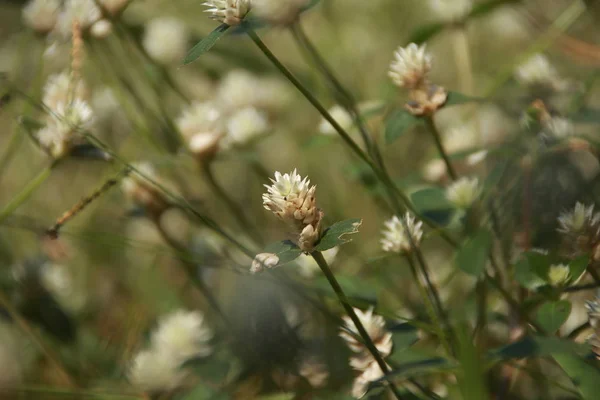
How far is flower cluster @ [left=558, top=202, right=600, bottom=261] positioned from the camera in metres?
0.64

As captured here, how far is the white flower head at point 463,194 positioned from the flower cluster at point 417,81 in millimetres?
121

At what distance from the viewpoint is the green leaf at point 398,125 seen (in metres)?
0.71

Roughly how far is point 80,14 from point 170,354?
0.48 metres

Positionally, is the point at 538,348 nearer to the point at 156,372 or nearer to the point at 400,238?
the point at 400,238

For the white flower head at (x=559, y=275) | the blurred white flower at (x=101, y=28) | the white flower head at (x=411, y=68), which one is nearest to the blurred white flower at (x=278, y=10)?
the white flower head at (x=411, y=68)

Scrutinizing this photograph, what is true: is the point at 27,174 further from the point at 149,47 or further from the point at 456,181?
the point at 456,181

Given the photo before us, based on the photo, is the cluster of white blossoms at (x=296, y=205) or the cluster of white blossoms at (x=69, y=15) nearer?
the cluster of white blossoms at (x=296, y=205)

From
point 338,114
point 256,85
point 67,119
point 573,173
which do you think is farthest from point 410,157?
point 67,119

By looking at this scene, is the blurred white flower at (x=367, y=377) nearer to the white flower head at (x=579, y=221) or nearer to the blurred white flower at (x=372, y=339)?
the blurred white flower at (x=372, y=339)

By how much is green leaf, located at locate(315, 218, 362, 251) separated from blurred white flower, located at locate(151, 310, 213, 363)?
358 millimetres

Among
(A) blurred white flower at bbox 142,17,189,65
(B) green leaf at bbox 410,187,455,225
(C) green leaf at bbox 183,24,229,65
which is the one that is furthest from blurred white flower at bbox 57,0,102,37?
(B) green leaf at bbox 410,187,455,225

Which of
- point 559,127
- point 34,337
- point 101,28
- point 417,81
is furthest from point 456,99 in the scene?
point 34,337

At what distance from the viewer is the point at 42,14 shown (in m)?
1.04

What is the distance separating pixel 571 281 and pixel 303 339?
34cm
